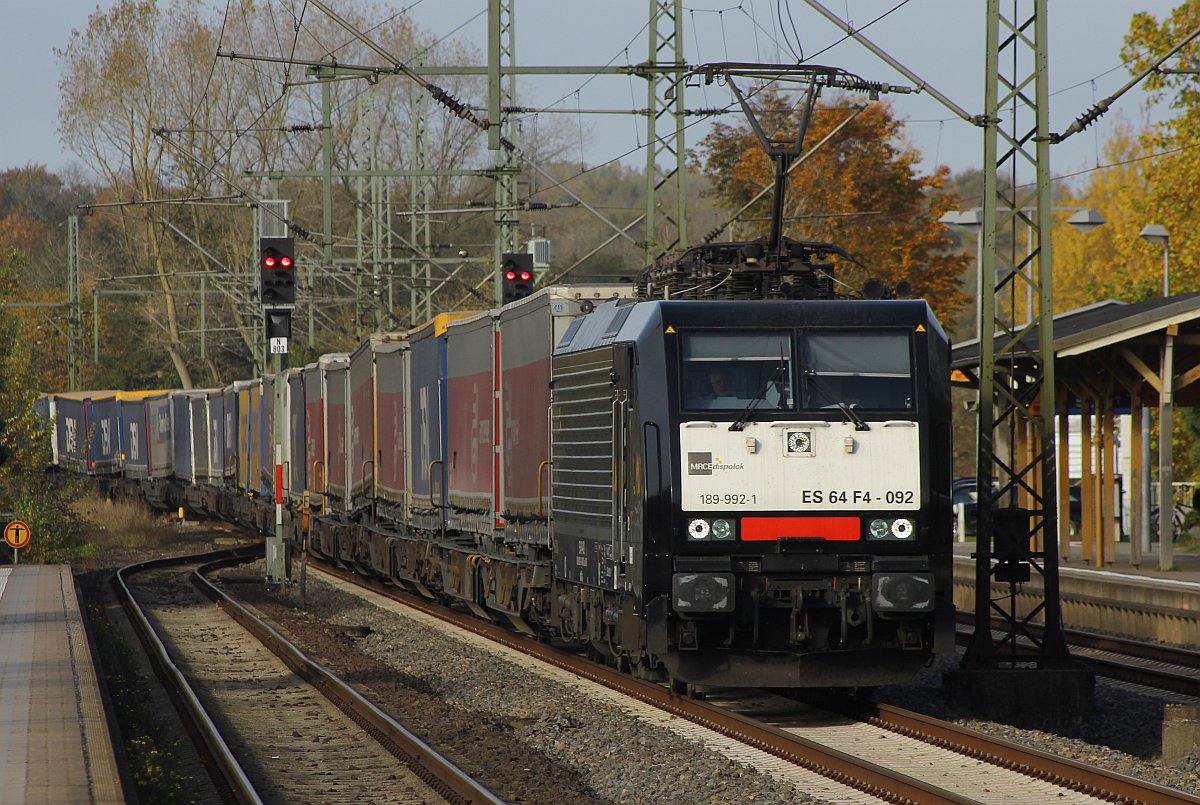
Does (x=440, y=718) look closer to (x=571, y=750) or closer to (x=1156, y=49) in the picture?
(x=571, y=750)

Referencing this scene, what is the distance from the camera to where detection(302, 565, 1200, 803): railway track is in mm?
9406

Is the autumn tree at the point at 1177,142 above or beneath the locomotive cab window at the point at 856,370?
above

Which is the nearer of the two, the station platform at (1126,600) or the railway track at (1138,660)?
the railway track at (1138,660)

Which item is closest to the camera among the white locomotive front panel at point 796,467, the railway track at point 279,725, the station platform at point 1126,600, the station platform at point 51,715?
the station platform at point 51,715

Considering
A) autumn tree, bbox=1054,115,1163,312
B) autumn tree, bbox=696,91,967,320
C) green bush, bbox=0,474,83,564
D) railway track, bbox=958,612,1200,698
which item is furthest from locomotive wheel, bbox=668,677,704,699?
autumn tree, bbox=1054,115,1163,312

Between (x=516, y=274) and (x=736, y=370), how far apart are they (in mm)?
12640

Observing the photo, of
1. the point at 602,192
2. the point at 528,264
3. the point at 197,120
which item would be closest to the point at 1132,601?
the point at 528,264

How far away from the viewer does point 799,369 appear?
11750 mm

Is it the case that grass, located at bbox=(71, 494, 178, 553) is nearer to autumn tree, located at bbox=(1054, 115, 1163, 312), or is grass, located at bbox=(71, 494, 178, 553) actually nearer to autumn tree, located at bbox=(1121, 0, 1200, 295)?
autumn tree, located at bbox=(1121, 0, 1200, 295)

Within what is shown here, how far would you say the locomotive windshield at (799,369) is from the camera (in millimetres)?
11688

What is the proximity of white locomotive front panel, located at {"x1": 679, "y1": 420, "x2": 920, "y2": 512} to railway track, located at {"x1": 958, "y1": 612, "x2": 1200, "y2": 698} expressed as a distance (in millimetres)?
3693

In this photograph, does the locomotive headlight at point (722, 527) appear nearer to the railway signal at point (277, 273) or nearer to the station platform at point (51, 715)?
the station platform at point (51, 715)

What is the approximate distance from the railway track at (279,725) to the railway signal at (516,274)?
5.99 m

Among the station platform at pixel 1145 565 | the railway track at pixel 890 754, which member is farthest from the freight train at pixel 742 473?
the station platform at pixel 1145 565
